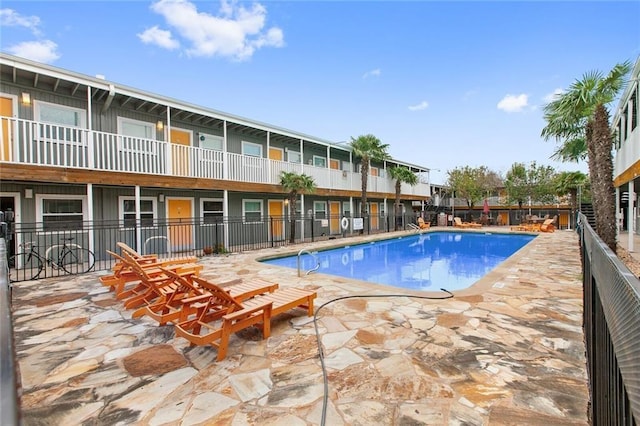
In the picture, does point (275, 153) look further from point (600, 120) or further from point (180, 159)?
point (600, 120)

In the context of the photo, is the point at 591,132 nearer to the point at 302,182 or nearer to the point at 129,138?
the point at 302,182

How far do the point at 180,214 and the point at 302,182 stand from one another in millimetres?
5454

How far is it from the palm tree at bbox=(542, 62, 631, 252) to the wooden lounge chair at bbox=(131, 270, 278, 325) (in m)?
8.41

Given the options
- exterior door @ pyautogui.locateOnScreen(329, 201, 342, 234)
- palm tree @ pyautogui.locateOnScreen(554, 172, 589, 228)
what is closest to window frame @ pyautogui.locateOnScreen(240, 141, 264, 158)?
exterior door @ pyautogui.locateOnScreen(329, 201, 342, 234)

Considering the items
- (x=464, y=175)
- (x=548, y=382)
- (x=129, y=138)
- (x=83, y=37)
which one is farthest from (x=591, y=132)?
(x=464, y=175)

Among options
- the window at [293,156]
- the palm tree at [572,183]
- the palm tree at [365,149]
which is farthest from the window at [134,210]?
the palm tree at [572,183]

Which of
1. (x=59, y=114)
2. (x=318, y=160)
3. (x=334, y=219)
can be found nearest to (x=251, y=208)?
(x=318, y=160)

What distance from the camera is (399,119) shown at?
27.6 m

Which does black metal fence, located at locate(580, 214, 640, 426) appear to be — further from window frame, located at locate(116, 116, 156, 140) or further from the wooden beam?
window frame, located at locate(116, 116, 156, 140)

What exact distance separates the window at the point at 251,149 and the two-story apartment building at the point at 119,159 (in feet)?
0.19

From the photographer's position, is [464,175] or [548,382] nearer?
[548,382]

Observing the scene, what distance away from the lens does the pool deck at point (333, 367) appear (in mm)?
2525

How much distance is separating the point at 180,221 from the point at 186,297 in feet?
27.3

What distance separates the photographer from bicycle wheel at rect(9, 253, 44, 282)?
7741 mm
